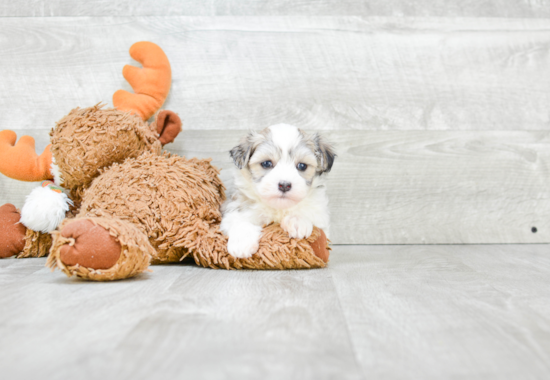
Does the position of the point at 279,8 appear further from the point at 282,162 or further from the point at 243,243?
the point at 243,243

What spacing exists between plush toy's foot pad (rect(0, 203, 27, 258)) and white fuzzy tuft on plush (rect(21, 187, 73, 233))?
5 centimetres

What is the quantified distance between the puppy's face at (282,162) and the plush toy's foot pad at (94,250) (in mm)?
516

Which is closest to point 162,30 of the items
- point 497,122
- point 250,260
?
point 250,260

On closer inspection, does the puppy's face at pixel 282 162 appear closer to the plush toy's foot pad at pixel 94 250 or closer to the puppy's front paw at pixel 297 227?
the puppy's front paw at pixel 297 227

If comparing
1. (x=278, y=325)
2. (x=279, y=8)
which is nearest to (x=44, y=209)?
(x=278, y=325)

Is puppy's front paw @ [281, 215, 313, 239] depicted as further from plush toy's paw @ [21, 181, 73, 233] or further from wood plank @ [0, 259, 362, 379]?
plush toy's paw @ [21, 181, 73, 233]

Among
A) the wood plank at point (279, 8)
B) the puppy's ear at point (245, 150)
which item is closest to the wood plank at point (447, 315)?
the puppy's ear at point (245, 150)

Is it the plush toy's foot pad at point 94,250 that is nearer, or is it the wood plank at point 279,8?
the plush toy's foot pad at point 94,250

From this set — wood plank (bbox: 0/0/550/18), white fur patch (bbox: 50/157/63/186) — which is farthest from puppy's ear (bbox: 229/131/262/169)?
wood plank (bbox: 0/0/550/18)

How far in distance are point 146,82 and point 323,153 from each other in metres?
0.91

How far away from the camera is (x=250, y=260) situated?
1.68 meters

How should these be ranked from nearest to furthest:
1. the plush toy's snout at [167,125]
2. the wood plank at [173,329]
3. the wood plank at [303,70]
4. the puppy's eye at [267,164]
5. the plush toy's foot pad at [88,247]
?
the wood plank at [173,329] < the plush toy's foot pad at [88,247] < the puppy's eye at [267,164] < the plush toy's snout at [167,125] < the wood plank at [303,70]

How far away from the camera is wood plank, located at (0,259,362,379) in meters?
0.83

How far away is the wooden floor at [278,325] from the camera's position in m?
0.84
